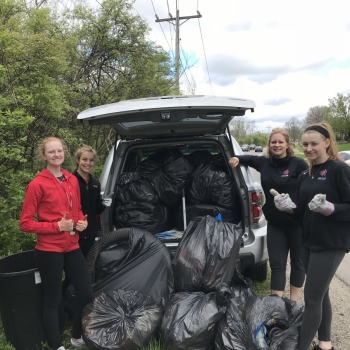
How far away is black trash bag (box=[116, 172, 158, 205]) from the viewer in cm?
357

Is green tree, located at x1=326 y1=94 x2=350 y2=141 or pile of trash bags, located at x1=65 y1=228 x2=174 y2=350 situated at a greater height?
green tree, located at x1=326 y1=94 x2=350 y2=141

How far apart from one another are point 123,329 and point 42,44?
353 cm

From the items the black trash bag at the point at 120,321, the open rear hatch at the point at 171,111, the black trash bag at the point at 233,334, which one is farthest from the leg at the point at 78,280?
the open rear hatch at the point at 171,111

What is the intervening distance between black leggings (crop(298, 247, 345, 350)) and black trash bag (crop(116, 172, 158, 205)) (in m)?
1.73

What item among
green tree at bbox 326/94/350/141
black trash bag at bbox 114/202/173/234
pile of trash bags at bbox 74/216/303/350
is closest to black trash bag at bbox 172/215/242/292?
pile of trash bags at bbox 74/216/303/350

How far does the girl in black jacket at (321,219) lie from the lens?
85.7 inches

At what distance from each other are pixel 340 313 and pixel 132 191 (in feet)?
7.73

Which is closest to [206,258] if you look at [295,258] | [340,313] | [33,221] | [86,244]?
[295,258]

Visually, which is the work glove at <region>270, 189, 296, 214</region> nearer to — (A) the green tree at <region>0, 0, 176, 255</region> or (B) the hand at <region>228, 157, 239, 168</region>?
(B) the hand at <region>228, 157, 239, 168</region>

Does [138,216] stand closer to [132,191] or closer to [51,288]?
[132,191]

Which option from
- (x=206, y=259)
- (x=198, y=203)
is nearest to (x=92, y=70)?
(x=198, y=203)

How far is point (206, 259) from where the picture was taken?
9.34 feet

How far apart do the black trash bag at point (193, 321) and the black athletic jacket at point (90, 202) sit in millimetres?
1027

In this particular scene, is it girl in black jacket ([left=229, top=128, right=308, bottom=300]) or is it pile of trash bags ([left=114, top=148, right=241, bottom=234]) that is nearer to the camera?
girl in black jacket ([left=229, top=128, right=308, bottom=300])
